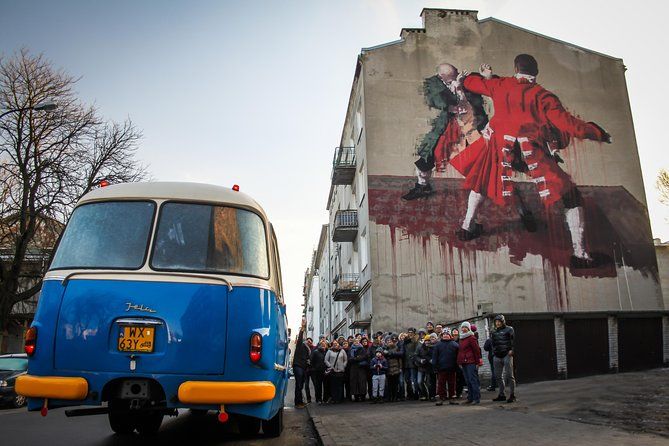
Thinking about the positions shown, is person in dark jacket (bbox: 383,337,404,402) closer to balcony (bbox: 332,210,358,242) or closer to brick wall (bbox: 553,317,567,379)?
brick wall (bbox: 553,317,567,379)

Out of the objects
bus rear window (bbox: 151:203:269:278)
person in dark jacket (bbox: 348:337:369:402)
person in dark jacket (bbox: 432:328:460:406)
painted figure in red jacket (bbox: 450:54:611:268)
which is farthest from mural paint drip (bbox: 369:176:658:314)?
bus rear window (bbox: 151:203:269:278)

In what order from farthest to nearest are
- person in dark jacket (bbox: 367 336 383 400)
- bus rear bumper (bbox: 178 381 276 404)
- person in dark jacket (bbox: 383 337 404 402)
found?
person in dark jacket (bbox: 367 336 383 400)
person in dark jacket (bbox: 383 337 404 402)
bus rear bumper (bbox: 178 381 276 404)

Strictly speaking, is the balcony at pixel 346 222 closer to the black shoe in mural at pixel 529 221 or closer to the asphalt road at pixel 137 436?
the black shoe in mural at pixel 529 221

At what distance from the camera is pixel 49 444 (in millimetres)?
7797

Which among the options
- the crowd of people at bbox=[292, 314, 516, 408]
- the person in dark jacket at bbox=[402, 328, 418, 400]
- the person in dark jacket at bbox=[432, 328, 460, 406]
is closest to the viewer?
the person in dark jacket at bbox=[432, 328, 460, 406]

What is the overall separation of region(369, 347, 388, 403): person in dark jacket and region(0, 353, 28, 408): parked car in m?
9.54

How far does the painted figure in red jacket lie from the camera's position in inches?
1119

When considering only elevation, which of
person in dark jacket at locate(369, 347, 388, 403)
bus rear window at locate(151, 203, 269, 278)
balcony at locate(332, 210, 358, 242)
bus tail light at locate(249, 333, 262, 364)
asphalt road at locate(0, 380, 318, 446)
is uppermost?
balcony at locate(332, 210, 358, 242)

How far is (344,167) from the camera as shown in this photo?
33.5 m

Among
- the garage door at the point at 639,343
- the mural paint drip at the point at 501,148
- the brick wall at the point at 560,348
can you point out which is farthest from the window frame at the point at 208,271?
the mural paint drip at the point at 501,148

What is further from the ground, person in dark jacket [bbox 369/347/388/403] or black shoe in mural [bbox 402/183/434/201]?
black shoe in mural [bbox 402/183/434/201]

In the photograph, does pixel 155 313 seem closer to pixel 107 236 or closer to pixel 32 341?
pixel 107 236

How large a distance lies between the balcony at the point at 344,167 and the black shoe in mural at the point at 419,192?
19.9ft

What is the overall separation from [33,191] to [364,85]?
643 inches
